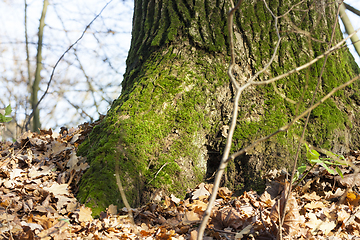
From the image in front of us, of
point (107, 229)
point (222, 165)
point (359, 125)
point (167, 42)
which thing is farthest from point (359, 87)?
point (107, 229)

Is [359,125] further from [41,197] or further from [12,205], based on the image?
[12,205]

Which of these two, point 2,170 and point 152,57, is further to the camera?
point 152,57

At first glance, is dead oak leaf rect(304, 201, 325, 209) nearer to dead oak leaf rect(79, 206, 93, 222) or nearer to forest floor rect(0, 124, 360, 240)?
forest floor rect(0, 124, 360, 240)

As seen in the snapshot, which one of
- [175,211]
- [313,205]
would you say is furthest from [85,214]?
[313,205]

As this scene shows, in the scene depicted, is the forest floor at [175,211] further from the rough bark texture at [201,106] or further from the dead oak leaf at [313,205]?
the rough bark texture at [201,106]

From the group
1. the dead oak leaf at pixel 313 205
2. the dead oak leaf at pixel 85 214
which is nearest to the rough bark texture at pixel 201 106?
the dead oak leaf at pixel 85 214

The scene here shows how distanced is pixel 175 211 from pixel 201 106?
1046mm

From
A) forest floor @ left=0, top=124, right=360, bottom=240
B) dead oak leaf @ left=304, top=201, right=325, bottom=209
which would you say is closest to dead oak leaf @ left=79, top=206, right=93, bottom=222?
forest floor @ left=0, top=124, right=360, bottom=240

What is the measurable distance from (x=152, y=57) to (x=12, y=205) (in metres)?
1.89

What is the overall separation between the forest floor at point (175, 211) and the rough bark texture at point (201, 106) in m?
0.15

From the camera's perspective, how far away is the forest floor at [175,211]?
1.57 m

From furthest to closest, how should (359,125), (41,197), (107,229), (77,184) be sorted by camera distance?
(359,125)
(77,184)
(41,197)
(107,229)

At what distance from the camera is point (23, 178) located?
2258 millimetres

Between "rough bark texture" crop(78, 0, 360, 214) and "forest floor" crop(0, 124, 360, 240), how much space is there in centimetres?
15
